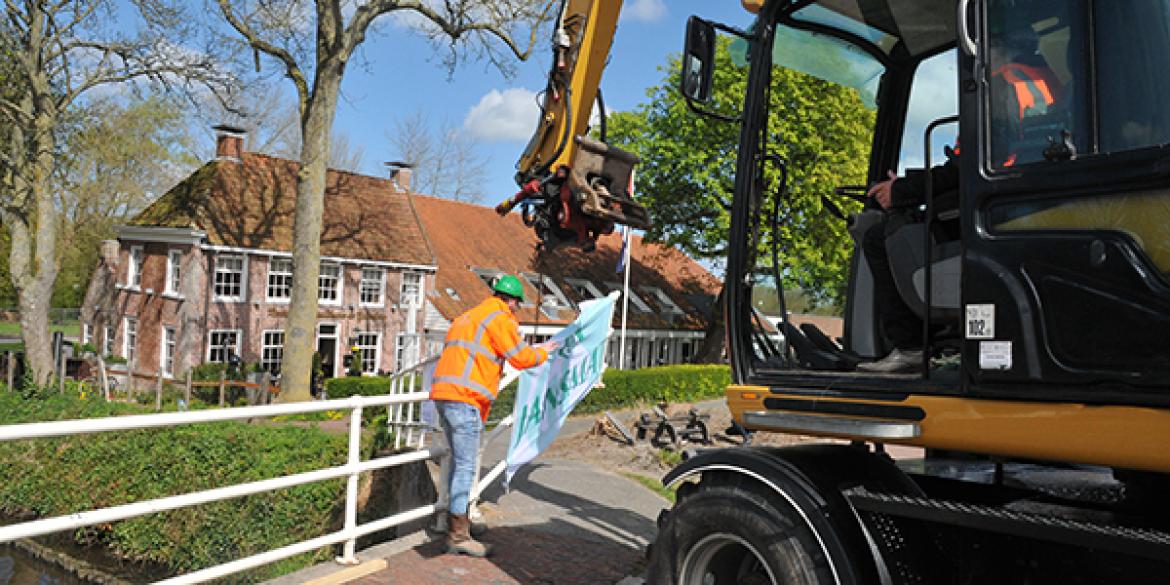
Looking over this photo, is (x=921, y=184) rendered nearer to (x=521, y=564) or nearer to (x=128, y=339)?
(x=521, y=564)

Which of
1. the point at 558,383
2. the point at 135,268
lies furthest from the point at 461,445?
the point at 135,268

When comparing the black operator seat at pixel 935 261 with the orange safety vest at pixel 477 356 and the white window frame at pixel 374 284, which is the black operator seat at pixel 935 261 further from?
the white window frame at pixel 374 284

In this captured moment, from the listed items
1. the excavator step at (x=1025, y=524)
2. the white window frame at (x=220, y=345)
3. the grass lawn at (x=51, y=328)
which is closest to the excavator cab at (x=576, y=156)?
the excavator step at (x=1025, y=524)

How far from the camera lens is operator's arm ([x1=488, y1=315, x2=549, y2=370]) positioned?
19.0ft

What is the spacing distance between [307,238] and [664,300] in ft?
78.7

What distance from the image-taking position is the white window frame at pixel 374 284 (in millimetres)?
30312

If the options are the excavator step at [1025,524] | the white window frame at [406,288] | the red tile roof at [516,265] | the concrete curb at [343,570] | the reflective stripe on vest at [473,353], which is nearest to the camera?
the excavator step at [1025,524]

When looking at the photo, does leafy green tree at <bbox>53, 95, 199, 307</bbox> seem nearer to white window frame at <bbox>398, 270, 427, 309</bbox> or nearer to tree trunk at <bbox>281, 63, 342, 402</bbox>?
white window frame at <bbox>398, 270, 427, 309</bbox>

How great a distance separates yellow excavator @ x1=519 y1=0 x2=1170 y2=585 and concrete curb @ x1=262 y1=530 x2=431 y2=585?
2.21 metres

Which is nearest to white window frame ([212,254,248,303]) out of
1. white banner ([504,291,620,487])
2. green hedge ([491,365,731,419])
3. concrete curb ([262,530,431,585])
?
green hedge ([491,365,731,419])

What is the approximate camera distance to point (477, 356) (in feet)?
19.0

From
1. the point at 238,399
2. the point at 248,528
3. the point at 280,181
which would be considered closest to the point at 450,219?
the point at 280,181

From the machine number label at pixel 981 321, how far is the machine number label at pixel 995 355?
3 centimetres

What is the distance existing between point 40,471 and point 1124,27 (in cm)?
1344
